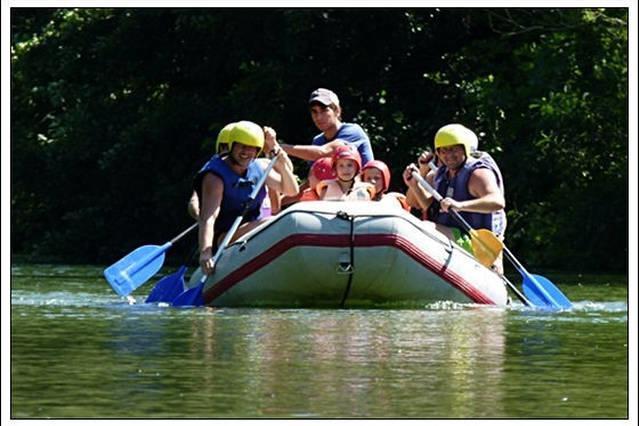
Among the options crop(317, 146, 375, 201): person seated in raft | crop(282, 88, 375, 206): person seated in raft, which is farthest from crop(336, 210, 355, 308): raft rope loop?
crop(282, 88, 375, 206): person seated in raft

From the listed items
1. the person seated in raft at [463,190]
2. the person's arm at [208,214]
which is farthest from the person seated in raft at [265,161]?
the person seated in raft at [463,190]

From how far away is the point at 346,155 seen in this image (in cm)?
1384

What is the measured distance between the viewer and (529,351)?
10.7 m

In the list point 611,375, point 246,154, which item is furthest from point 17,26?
point 611,375

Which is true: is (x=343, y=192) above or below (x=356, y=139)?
below

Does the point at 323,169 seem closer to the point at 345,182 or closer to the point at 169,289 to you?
the point at 345,182

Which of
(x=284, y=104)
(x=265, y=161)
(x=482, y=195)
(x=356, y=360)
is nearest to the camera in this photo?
(x=356, y=360)

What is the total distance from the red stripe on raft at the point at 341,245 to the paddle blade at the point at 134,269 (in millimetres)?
786

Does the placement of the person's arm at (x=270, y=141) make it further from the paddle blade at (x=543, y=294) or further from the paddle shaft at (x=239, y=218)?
the paddle blade at (x=543, y=294)

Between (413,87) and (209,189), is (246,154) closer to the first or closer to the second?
(209,189)

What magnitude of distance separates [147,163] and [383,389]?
18.1 meters

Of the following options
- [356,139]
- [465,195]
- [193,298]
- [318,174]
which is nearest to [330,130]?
[356,139]

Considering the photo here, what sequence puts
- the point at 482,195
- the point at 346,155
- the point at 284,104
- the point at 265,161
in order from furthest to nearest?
the point at 284,104 → the point at 482,195 → the point at 265,161 → the point at 346,155

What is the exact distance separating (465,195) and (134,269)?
2172 mm
